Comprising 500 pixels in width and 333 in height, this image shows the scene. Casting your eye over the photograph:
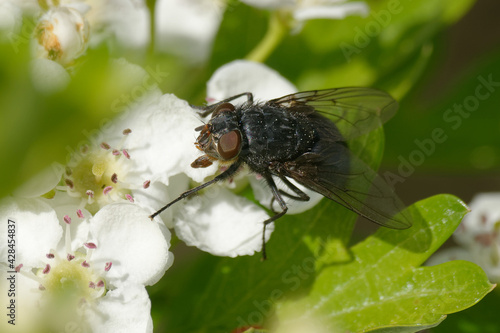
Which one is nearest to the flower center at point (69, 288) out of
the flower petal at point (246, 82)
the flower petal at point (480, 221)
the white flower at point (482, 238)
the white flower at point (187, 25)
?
the flower petal at point (246, 82)

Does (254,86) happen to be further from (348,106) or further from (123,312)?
(123,312)

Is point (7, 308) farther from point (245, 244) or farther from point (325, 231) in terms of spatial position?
point (325, 231)

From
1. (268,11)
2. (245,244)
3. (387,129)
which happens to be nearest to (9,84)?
(245,244)

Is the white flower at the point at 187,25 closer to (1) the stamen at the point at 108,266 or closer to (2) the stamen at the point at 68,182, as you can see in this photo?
(2) the stamen at the point at 68,182

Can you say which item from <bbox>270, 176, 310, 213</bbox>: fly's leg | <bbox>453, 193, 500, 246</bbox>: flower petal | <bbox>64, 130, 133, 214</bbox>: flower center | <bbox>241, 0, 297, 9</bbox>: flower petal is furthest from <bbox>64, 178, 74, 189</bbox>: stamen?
<bbox>453, 193, 500, 246</bbox>: flower petal

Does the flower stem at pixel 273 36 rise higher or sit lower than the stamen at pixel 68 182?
higher
